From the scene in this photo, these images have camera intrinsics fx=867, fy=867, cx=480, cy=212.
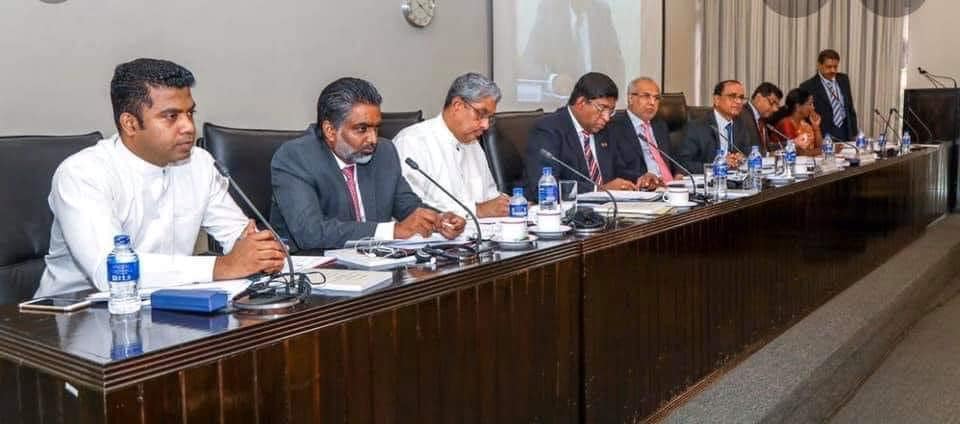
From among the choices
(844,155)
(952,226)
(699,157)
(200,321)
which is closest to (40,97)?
(200,321)

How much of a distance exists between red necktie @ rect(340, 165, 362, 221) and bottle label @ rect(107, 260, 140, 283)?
113 cm

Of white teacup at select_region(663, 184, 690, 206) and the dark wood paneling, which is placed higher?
white teacup at select_region(663, 184, 690, 206)

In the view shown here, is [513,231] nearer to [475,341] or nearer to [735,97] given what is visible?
[475,341]

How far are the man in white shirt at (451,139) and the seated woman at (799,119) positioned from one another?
295 cm

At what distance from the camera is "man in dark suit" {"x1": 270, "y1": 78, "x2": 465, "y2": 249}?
6.93ft

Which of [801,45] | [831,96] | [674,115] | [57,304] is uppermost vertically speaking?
[801,45]

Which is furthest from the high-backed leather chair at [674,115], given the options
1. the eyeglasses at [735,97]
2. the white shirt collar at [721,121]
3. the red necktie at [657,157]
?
the red necktie at [657,157]

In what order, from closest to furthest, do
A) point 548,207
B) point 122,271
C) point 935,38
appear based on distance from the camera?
point 122,271 → point 548,207 → point 935,38

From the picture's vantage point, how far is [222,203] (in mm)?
2145

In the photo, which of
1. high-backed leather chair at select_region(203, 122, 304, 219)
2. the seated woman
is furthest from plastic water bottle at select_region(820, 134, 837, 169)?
high-backed leather chair at select_region(203, 122, 304, 219)

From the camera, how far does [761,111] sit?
523 centimetres

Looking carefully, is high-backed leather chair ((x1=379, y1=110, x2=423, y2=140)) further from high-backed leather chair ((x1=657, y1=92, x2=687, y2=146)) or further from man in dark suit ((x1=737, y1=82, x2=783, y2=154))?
man in dark suit ((x1=737, y1=82, x2=783, y2=154))

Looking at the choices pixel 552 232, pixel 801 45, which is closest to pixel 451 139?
pixel 552 232

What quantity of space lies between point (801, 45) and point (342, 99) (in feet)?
19.1
